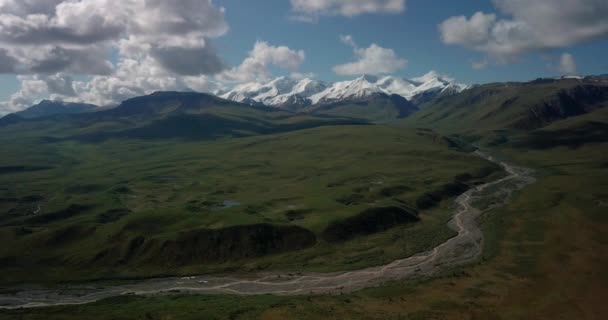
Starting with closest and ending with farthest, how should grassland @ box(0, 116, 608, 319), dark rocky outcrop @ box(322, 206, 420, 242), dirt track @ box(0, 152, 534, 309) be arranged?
grassland @ box(0, 116, 608, 319)
dirt track @ box(0, 152, 534, 309)
dark rocky outcrop @ box(322, 206, 420, 242)

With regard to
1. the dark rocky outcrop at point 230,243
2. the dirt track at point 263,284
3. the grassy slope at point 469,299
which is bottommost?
the dirt track at point 263,284

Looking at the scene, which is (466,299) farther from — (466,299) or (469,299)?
(469,299)

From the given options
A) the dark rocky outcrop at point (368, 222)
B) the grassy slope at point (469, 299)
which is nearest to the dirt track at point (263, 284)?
the grassy slope at point (469, 299)

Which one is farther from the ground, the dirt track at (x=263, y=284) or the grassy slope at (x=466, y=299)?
the grassy slope at (x=466, y=299)

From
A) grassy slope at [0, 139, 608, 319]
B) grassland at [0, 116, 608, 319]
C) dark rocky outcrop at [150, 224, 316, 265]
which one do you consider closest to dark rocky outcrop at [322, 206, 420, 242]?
dark rocky outcrop at [150, 224, 316, 265]

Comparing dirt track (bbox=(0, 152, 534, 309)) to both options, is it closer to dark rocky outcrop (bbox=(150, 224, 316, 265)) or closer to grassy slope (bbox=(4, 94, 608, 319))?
grassy slope (bbox=(4, 94, 608, 319))

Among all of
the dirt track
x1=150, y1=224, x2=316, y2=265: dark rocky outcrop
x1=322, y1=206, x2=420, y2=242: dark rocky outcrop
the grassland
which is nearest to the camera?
Result: the grassland

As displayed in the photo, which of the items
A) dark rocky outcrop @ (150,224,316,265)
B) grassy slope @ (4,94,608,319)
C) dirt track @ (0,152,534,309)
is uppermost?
dark rocky outcrop @ (150,224,316,265)

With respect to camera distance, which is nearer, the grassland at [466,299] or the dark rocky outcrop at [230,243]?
the grassland at [466,299]

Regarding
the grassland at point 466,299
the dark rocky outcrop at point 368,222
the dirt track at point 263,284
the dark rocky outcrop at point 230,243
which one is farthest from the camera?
the dark rocky outcrop at point 368,222

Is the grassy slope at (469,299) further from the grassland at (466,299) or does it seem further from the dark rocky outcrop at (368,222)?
the dark rocky outcrop at (368,222)

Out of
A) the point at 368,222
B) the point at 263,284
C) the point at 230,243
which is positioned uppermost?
the point at 368,222

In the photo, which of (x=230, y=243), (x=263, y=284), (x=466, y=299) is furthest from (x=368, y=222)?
(x=466, y=299)
